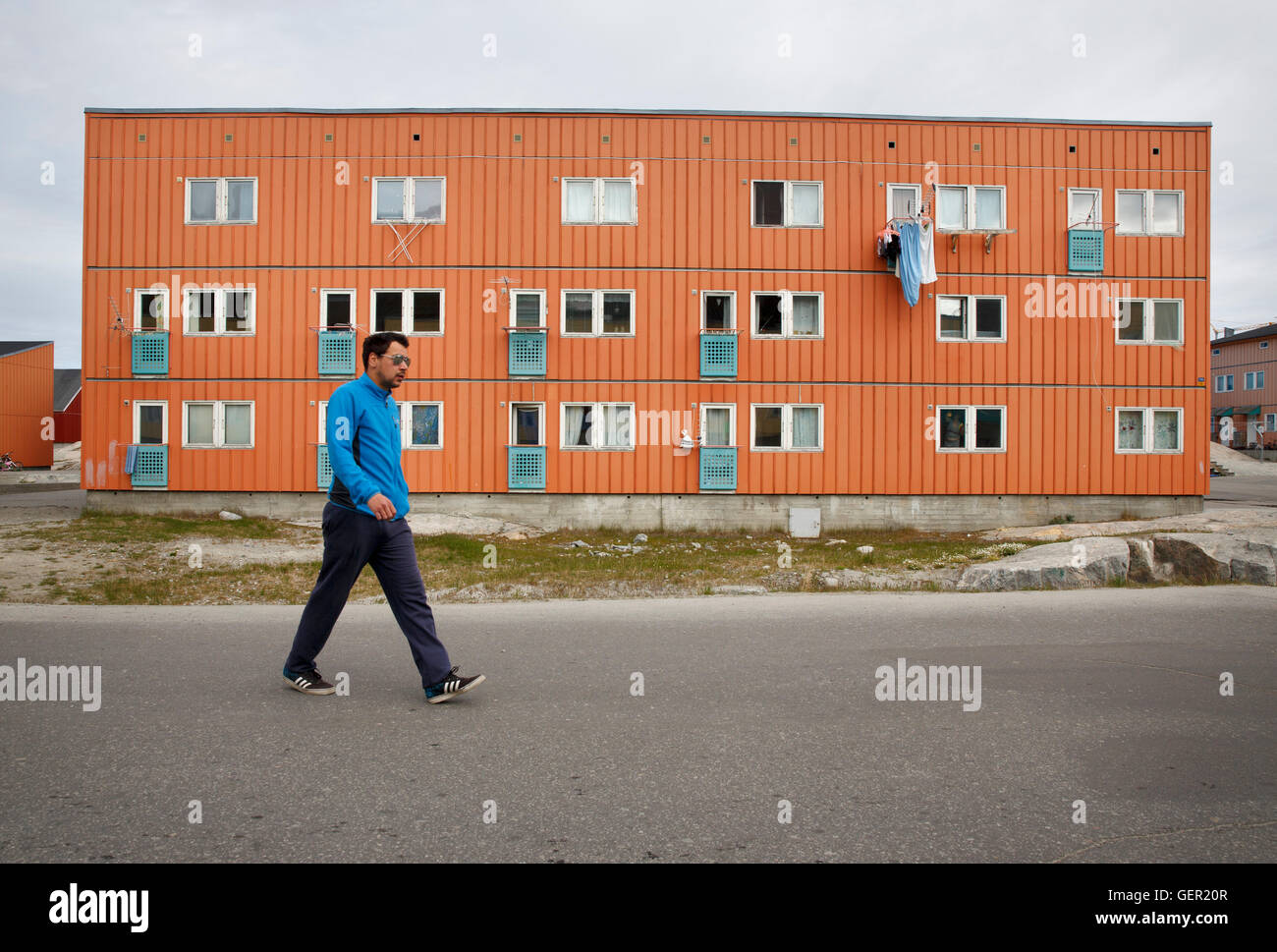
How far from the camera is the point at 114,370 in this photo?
23438mm

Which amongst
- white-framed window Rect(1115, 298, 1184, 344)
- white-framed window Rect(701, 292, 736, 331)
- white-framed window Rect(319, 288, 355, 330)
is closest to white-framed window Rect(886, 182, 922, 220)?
white-framed window Rect(701, 292, 736, 331)

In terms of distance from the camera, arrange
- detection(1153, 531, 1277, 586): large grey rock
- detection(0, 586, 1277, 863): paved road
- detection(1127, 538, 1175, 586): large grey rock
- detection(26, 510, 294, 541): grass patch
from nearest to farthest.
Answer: detection(0, 586, 1277, 863): paved road → detection(1153, 531, 1277, 586): large grey rock → detection(1127, 538, 1175, 586): large grey rock → detection(26, 510, 294, 541): grass patch

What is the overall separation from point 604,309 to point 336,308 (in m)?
6.65

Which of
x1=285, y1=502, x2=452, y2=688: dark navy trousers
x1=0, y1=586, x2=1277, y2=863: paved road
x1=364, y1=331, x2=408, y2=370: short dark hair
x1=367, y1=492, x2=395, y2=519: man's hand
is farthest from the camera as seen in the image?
x1=364, y1=331, x2=408, y2=370: short dark hair

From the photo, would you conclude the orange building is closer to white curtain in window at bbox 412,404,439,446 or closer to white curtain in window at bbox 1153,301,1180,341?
white curtain in window at bbox 412,404,439,446

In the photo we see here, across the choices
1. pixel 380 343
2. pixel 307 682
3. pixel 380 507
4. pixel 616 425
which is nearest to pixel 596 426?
pixel 616 425

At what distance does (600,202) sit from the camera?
23.0 metres

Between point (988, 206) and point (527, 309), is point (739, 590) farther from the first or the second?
point (988, 206)

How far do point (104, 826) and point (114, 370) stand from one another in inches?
910

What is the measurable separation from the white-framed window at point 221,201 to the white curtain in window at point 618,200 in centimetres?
870

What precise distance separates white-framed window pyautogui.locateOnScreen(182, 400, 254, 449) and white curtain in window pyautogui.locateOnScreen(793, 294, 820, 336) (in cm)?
1371

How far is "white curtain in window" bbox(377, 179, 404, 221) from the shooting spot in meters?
23.1
